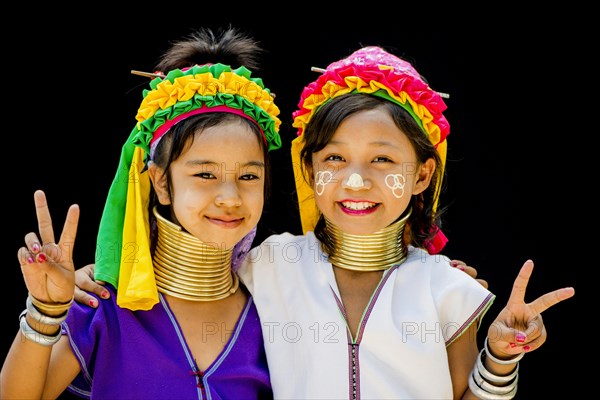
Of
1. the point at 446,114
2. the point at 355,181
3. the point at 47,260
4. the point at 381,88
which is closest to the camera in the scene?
the point at 47,260

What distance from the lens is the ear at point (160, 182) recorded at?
3.41 meters

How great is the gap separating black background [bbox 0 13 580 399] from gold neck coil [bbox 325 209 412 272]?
627mm

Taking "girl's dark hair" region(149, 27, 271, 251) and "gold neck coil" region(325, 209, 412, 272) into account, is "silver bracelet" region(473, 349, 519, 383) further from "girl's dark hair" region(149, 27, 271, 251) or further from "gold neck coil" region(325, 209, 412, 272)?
"girl's dark hair" region(149, 27, 271, 251)

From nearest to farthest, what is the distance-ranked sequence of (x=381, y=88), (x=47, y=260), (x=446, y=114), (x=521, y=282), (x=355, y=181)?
(x=47, y=260) < (x=521, y=282) < (x=355, y=181) < (x=381, y=88) < (x=446, y=114)

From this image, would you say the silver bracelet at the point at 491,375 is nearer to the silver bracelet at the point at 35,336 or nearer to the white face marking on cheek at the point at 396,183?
the white face marking on cheek at the point at 396,183

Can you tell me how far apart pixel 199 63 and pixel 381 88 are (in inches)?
29.1

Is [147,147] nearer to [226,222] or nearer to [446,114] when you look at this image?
[226,222]

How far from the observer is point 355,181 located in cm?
335

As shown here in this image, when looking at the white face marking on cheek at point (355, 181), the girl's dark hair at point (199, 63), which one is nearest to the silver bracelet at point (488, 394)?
the white face marking on cheek at point (355, 181)

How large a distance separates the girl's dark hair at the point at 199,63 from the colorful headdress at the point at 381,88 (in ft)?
0.93

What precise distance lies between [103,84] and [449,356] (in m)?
2.05

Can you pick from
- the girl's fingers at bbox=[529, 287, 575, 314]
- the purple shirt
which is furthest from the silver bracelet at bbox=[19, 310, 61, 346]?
the girl's fingers at bbox=[529, 287, 575, 314]

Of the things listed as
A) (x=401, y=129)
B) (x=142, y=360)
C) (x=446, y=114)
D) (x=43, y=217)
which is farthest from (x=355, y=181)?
(x=446, y=114)

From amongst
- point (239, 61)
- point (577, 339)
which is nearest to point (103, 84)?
point (239, 61)
